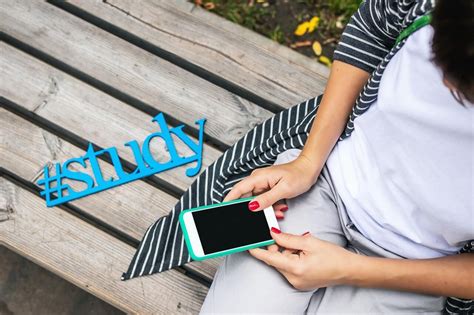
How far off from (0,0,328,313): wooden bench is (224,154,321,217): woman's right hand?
0.39 meters

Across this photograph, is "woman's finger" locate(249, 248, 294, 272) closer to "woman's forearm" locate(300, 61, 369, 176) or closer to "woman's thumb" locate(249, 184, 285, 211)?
"woman's thumb" locate(249, 184, 285, 211)

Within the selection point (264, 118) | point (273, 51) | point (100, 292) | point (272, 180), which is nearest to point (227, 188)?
point (272, 180)

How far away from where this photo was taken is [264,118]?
1.57 meters

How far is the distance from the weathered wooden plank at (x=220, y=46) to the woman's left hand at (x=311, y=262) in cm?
61

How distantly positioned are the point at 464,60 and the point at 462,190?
249 mm

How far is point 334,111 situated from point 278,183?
0.66 ft

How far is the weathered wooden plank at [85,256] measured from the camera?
4.50 feet

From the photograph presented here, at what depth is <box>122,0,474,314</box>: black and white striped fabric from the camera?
3.48 feet

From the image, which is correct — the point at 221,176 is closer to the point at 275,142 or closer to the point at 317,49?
the point at 275,142

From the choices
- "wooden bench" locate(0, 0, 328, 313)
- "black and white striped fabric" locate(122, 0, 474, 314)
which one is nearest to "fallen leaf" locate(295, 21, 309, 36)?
"wooden bench" locate(0, 0, 328, 313)

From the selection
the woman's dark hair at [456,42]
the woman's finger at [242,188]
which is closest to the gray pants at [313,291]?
the woman's finger at [242,188]

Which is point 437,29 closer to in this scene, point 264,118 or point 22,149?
point 264,118

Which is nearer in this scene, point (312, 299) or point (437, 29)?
point (437, 29)

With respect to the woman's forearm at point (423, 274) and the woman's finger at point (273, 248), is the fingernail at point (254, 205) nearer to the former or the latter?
the woman's finger at point (273, 248)
